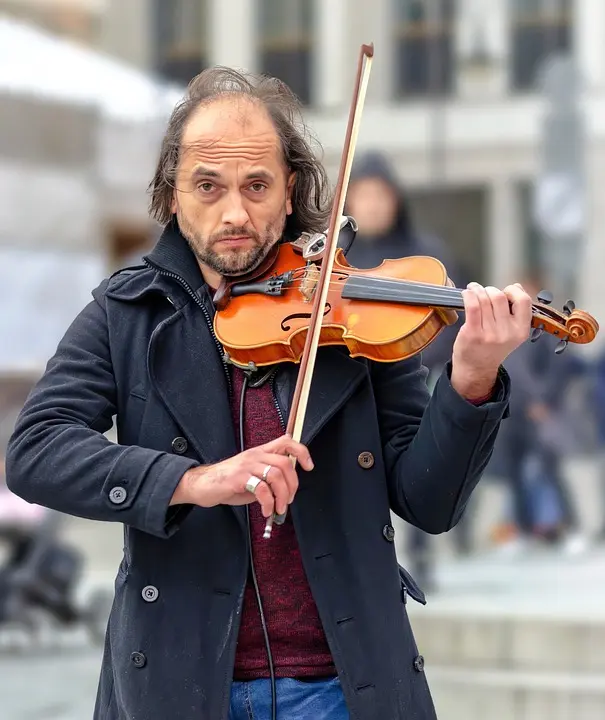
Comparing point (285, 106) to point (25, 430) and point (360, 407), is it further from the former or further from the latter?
point (25, 430)

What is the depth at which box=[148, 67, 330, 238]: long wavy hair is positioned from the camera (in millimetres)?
2195

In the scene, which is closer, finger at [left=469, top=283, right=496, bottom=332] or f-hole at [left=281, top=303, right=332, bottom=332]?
finger at [left=469, top=283, right=496, bottom=332]

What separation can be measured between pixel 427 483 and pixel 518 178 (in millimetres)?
18362

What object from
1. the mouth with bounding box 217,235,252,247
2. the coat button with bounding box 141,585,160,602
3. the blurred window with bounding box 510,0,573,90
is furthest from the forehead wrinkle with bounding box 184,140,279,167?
the blurred window with bounding box 510,0,573,90

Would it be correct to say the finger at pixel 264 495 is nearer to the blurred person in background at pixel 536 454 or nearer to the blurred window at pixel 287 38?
the blurred person in background at pixel 536 454

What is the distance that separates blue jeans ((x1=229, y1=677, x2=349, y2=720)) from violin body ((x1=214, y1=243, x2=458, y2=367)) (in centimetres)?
42

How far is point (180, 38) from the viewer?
22016 mm

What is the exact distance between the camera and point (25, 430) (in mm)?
2037

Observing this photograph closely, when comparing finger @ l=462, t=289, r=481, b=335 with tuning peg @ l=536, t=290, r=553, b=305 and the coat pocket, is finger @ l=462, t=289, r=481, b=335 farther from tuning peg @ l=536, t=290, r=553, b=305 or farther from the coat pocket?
the coat pocket

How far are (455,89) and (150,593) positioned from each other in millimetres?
19069

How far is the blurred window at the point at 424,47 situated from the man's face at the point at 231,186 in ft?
61.7

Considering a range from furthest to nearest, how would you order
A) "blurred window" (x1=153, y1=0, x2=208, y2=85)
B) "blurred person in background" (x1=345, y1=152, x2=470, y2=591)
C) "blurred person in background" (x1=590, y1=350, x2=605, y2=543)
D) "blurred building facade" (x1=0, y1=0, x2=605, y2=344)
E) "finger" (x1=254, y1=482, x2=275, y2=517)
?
"blurred window" (x1=153, y1=0, x2=208, y2=85) < "blurred building facade" (x1=0, y1=0, x2=605, y2=344) < "blurred person in background" (x1=590, y1=350, x2=605, y2=543) < "blurred person in background" (x1=345, y1=152, x2=470, y2=591) < "finger" (x1=254, y1=482, x2=275, y2=517)

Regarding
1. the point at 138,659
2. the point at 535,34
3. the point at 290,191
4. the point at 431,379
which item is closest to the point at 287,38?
the point at 535,34

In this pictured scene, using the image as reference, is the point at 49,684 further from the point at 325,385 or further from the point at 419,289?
the point at 419,289
